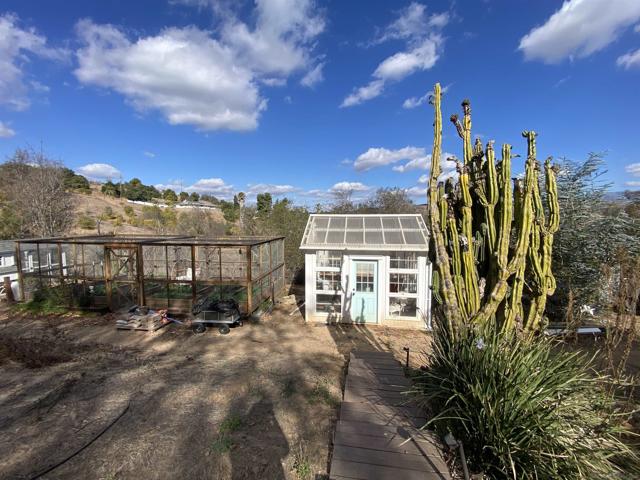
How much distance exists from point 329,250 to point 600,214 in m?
7.13

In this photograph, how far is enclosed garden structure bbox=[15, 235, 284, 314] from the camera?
8.18 m

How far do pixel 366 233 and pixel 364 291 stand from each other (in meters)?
1.63

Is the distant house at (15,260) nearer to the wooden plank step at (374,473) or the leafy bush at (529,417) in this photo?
the wooden plank step at (374,473)

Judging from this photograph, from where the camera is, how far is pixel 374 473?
2496 mm

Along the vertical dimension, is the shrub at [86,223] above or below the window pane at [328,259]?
above

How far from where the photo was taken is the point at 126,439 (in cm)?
337

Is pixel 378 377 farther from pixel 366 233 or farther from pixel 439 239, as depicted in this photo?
pixel 366 233

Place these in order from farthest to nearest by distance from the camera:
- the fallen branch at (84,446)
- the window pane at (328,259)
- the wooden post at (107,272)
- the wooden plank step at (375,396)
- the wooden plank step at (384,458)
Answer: the wooden post at (107,272), the window pane at (328,259), the wooden plank step at (375,396), the fallen branch at (84,446), the wooden plank step at (384,458)

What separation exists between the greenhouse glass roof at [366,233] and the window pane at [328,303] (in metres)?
1.46

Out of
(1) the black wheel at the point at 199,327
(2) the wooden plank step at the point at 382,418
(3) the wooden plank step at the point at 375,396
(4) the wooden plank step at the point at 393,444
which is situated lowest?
(1) the black wheel at the point at 199,327

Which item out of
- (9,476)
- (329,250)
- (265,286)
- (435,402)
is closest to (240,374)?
(9,476)

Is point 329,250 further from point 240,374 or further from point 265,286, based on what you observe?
point 240,374

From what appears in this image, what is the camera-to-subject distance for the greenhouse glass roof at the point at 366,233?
7.75m

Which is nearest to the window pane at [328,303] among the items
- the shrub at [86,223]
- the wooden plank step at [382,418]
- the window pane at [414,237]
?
the window pane at [414,237]
